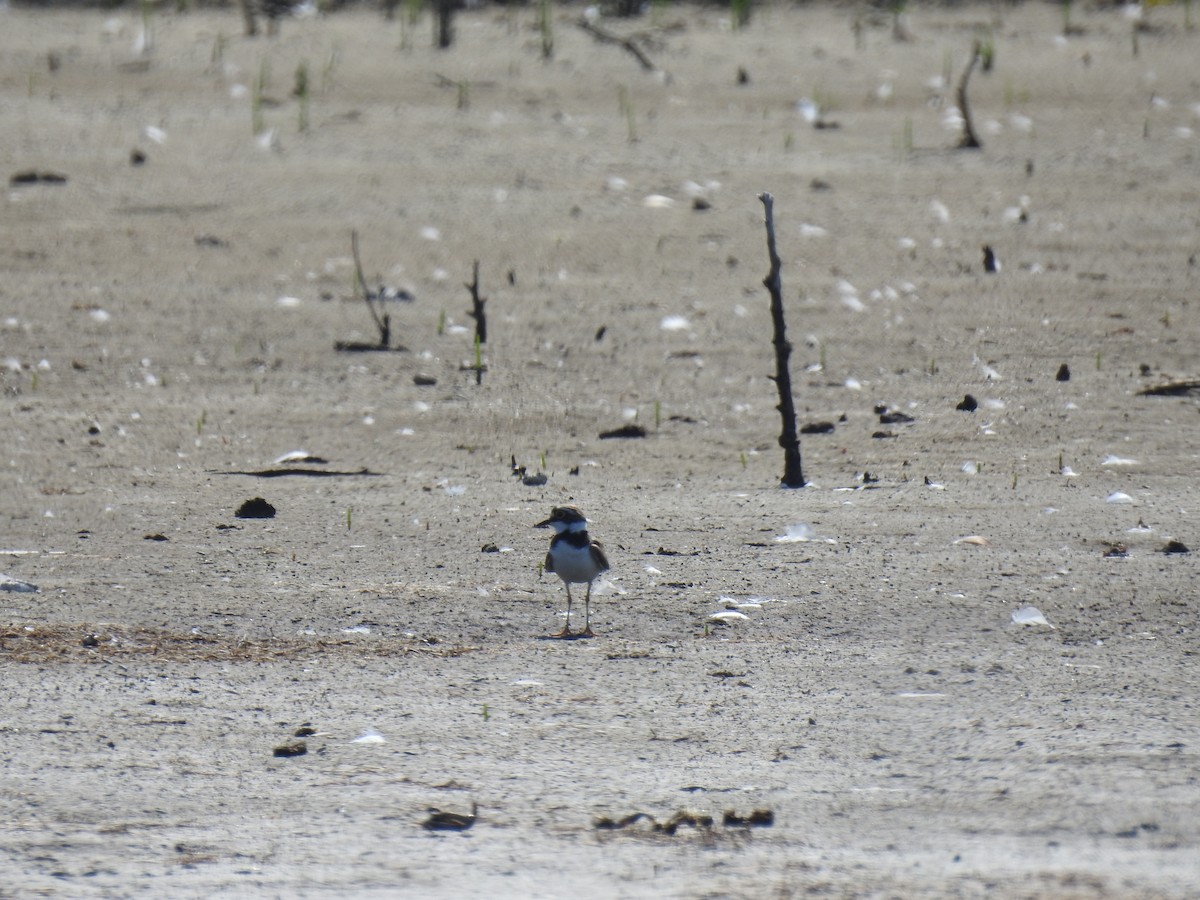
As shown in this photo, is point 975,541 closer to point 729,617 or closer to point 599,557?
point 729,617

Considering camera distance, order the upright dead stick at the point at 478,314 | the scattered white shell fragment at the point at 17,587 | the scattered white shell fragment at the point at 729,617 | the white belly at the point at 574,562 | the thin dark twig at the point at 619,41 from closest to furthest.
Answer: the white belly at the point at 574,562 < the scattered white shell fragment at the point at 729,617 < the scattered white shell fragment at the point at 17,587 < the upright dead stick at the point at 478,314 < the thin dark twig at the point at 619,41

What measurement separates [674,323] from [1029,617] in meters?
5.07

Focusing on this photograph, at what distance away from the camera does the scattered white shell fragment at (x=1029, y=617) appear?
5.70 m

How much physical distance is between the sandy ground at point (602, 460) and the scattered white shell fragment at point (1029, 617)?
0.05 m

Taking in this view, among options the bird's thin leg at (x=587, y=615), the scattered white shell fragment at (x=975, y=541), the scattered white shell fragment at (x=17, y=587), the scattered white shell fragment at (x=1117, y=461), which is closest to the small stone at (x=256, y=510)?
the scattered white shell fragment at (x=17, y=587)

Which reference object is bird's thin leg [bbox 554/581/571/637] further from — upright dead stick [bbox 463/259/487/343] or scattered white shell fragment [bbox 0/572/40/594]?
upright dead stick [bbox 463/259/487/343]

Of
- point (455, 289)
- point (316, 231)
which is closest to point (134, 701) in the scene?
point (455, 289)

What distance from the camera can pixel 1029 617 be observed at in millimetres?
5734

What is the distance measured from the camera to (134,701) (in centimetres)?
497

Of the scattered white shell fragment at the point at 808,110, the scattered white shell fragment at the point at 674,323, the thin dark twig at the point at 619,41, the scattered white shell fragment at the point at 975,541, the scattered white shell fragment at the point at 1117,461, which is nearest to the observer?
the scattered white shell fragment at the point at 975,541

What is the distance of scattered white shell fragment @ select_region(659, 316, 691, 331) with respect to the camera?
34.4 ft

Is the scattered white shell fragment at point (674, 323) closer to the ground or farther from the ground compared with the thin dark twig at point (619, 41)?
closer to the ground

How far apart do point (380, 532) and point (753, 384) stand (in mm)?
3090

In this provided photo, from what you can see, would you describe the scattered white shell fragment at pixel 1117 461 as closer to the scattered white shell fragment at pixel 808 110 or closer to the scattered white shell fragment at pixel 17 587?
the scattered white shell fragment at pixel 17 587
